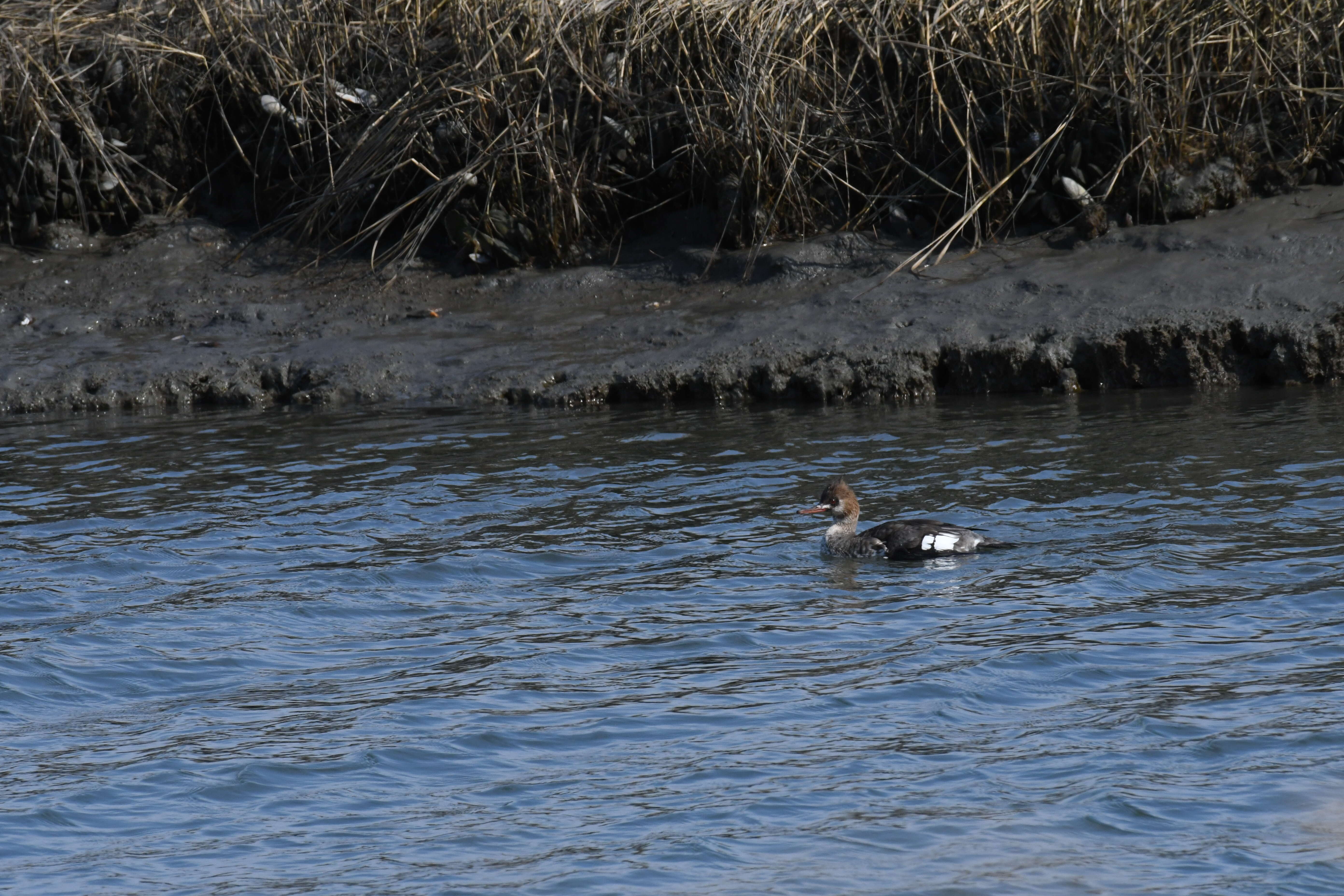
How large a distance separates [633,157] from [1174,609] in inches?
329

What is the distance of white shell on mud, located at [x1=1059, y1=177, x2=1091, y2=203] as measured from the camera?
12852 mm

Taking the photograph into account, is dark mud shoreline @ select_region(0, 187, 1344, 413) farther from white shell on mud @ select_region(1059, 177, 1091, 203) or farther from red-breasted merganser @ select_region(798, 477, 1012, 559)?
red-breasted merganser @ select_region(798, 477, 1012, 559)

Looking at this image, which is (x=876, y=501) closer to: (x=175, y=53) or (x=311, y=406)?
(x=311, y=406)

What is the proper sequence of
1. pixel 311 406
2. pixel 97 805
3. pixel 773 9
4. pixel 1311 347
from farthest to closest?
1. pixel 773 9
2. pixel 311 406
3. pixel 1311 347
4. pixel 97 805

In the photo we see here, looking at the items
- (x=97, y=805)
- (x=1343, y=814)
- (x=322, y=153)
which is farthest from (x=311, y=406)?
(x=1343, y=814)

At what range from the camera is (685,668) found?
6.32m

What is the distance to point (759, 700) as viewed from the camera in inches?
233

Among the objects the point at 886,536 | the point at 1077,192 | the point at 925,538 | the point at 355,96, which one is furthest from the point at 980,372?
the point at 355,96

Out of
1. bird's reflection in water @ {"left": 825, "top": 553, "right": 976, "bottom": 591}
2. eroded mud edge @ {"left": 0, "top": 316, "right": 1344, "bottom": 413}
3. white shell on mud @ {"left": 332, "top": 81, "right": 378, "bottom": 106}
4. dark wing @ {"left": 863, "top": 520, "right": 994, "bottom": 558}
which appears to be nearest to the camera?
bird's reflection in water @ {"left": 825, "top": 553, "right": 976, "bottom": 591}

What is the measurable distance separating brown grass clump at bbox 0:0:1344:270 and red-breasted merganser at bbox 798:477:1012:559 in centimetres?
480

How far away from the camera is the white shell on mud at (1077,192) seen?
42.2 feet

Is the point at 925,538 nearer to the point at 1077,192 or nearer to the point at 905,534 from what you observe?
the point at 905,534

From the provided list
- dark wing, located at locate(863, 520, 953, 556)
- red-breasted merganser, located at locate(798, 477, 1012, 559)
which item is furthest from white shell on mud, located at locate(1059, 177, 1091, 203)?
dark wing, located at locate(863, 520, 953, 556)

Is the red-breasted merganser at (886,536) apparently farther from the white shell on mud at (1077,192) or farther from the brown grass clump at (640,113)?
the white shell on mud at (1077,192)
